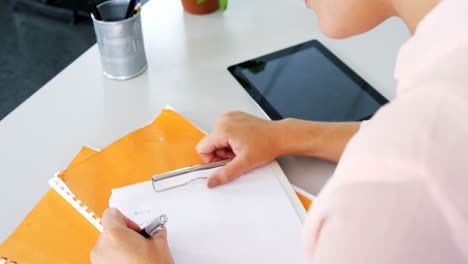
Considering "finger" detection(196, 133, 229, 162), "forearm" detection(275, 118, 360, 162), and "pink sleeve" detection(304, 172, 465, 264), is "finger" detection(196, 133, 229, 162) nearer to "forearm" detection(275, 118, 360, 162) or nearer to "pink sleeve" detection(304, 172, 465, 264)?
"forearm" detection(275, 118, 360, 162)

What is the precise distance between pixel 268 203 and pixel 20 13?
7.99ft

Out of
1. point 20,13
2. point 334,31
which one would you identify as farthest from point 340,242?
point 20,13

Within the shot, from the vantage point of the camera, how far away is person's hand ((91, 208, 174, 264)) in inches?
20.6

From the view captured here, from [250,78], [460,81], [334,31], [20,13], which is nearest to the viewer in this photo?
[460,81]

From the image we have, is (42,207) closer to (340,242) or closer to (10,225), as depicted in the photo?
(10,225)

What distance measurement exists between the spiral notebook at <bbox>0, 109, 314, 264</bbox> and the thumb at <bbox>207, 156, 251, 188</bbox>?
6 cm

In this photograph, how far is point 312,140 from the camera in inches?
27.6

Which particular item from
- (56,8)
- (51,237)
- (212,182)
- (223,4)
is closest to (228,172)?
(212,182)

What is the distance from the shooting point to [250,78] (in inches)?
34.5

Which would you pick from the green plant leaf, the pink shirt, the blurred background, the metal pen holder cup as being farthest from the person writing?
the blurred background

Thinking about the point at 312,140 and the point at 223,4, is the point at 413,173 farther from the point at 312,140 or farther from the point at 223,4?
the point at 223,4

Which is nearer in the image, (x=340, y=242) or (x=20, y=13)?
(x=340, y=242)

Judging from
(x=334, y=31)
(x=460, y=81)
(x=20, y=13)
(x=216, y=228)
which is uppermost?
(x=460, y=81)

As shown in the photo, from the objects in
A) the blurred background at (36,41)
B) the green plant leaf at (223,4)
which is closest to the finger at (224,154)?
the green plant leaf at (223,4)
